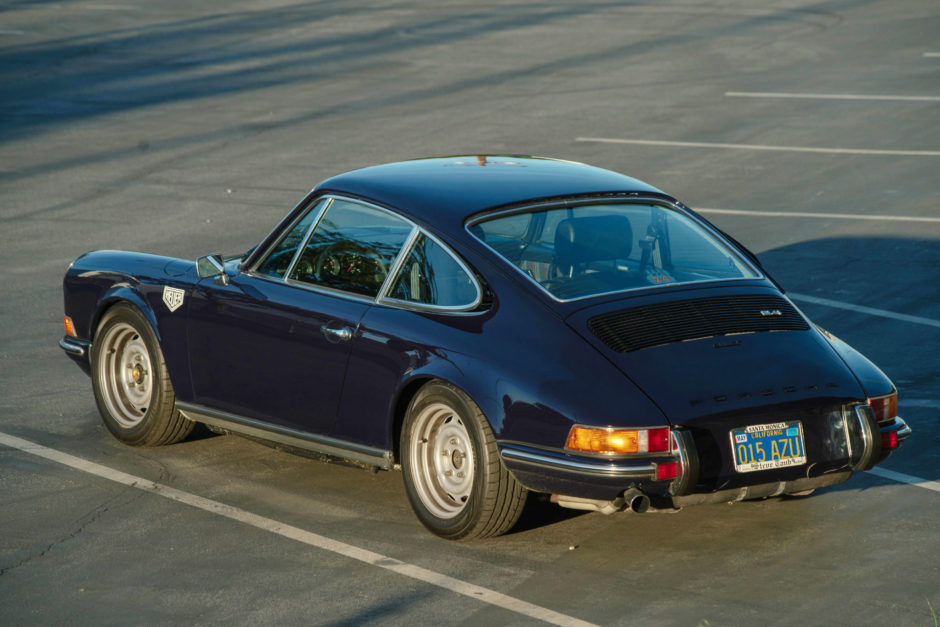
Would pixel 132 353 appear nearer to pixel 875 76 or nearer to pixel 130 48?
pixel 875 76

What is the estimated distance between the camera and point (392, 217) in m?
6.72

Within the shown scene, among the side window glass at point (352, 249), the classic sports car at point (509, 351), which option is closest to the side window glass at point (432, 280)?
the classic sports car at point (509, 351)

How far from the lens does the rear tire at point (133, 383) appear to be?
757 cm

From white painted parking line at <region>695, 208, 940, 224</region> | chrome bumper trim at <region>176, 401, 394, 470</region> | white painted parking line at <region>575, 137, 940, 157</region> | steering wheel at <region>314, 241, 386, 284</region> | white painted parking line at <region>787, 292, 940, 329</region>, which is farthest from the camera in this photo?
white painted parking line at <region>575, 137, 940, 157</region>

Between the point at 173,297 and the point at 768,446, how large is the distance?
335 cm

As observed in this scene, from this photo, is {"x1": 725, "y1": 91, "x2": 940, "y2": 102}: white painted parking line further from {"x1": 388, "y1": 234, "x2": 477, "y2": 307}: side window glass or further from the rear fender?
{"x1": 388, "y1": 234, "x2": 477, "y2": 307}: side window glass

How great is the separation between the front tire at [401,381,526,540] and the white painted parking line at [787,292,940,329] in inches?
190

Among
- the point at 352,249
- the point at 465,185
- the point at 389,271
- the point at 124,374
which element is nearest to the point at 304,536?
the point at 389,271

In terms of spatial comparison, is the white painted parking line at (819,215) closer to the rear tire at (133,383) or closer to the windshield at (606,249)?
the windshield at (606,249)

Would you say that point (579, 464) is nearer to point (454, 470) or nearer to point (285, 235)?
point (454, 470)

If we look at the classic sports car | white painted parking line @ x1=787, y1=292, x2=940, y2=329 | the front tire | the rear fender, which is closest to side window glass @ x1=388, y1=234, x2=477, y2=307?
the classic sports car

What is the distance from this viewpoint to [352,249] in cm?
683

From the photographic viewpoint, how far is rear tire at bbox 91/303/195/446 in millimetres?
7574

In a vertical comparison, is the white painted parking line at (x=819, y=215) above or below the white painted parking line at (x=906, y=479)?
above
